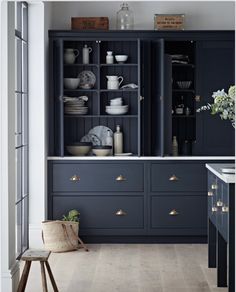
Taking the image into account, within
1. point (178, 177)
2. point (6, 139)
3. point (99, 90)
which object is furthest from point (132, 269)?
point (99, 90)

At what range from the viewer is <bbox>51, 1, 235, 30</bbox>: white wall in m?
7.79

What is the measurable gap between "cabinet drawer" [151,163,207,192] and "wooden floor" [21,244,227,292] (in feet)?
1.97

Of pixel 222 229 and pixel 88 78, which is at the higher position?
pixel 88 78

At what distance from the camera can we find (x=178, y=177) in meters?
7.25

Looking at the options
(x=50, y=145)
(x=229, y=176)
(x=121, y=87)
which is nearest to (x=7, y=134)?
(x=229, y=176)

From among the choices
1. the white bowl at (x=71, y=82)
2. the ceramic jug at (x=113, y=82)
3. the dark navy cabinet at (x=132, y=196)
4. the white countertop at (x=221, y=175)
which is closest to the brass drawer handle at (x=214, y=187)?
the white countertop at (x=221, y=175)

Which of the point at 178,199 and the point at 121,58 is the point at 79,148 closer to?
the point at 121,58

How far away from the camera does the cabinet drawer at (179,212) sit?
726 cm

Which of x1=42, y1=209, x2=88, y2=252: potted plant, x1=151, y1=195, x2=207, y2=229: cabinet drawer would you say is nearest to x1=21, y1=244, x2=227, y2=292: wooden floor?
x1=42, y1=209, x2=88, y2=252: potted plant

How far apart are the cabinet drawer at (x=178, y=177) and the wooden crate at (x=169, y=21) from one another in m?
1.50

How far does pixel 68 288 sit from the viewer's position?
5.39 meters

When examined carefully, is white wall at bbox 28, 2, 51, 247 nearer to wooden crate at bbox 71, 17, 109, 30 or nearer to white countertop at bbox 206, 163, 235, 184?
wooden crate at bbox 71, 17, 109, 30

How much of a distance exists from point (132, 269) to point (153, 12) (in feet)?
10.1

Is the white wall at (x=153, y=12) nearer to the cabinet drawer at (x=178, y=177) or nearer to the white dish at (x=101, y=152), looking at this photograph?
the white dish at (x=101, y=152)
